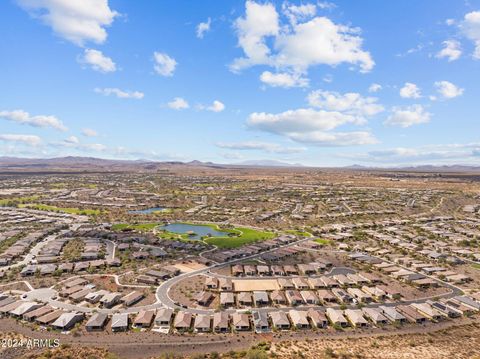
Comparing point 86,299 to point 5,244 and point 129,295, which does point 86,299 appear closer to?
point 129,295

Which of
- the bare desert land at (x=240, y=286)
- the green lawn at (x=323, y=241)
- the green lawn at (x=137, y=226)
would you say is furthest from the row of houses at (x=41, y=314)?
the green lawn at (x=323, y=241)

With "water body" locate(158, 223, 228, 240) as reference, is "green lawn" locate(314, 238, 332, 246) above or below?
above

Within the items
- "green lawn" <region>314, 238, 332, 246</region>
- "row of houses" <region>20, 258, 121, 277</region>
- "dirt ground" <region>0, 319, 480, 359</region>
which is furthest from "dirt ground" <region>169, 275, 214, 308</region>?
"green lawn" <region>314, 238, 332, 246</region>

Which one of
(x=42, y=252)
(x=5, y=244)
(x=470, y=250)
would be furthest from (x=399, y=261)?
(x=5, y=244)

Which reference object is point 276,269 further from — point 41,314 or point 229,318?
point 41,314

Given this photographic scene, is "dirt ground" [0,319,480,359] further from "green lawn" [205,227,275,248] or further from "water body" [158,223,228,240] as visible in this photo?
"water body" [158,223,228,240]

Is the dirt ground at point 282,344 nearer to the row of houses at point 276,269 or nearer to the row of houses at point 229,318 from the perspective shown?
the row of houses at point 229,318

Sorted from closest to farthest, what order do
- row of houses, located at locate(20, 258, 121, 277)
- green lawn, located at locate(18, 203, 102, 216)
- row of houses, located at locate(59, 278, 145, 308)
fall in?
1. row of houses, located at locate(59, 278, 145, 308)
2. row of houses, located at locate(20, 258, 121, 277)
3. green lawn, located at locate(18, 203, 102, 216)

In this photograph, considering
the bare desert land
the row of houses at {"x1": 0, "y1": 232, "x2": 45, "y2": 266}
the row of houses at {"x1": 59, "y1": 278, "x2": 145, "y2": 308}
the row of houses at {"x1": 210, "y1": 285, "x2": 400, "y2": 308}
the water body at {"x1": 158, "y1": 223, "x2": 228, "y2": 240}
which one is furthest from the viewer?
the water body at {"x1": 158, "y1": 223, "x2": 228, "y2": 240}
